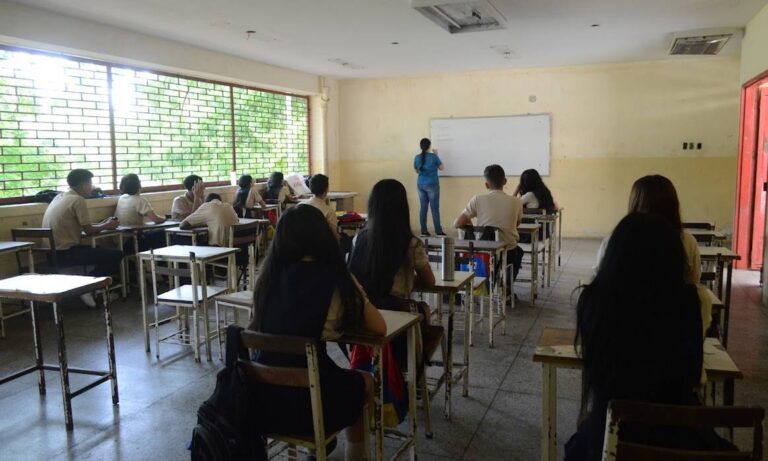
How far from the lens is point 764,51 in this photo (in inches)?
214

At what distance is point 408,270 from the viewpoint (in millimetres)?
2760

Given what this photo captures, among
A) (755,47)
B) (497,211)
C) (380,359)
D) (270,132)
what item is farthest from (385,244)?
(270,132)

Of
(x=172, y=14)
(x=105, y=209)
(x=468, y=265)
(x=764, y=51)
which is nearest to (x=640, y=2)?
(x=764, y=51)

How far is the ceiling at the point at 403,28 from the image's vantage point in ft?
17.7

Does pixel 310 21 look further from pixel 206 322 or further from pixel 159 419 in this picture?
pixel 159 419

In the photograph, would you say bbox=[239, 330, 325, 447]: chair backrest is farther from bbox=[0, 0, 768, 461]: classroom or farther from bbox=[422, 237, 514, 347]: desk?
bbox=[422, 237, 514, 347]: desk

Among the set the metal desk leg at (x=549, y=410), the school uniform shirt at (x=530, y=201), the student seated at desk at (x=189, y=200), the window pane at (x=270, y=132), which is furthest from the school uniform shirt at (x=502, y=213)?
the window pane at (x=270, y=132)

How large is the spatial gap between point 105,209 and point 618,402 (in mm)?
5937

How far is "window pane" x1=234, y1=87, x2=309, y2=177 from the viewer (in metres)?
8.66

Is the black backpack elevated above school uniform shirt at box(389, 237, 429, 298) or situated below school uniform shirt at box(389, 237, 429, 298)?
below

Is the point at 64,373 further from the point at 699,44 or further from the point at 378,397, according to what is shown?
the point at 699,44

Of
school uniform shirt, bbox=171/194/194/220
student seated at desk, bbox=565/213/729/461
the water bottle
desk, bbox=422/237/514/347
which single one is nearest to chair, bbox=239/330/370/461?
student seated at desk, bbox=565/213/729/461

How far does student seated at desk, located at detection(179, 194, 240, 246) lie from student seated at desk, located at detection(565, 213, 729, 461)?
395 cm

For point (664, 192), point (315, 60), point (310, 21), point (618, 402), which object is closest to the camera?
point (618, 402)
